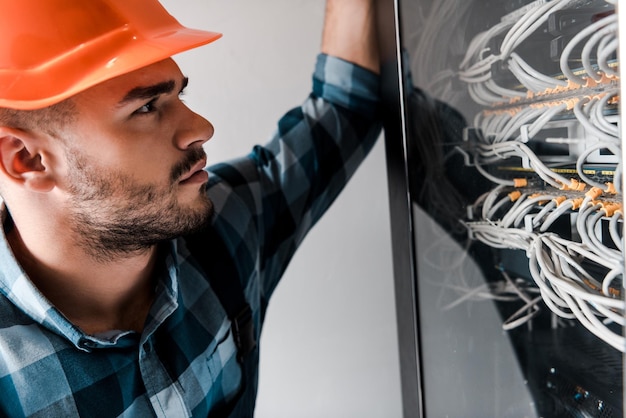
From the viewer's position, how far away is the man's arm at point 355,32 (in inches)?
42.8

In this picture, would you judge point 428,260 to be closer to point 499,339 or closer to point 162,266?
point 499,339

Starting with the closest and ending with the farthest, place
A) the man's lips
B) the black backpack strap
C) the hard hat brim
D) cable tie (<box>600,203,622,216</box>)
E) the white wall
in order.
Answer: cable tie (<box>600,203,622,216</box>)
the hard hat brim
the man's lips
the black backpack strap
the white wall

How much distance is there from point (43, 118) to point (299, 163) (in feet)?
1.54

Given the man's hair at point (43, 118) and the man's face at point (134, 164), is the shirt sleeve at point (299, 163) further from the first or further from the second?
the man's hair at point (43, 118)

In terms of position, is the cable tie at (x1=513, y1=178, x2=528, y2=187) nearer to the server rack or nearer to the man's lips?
the server rack

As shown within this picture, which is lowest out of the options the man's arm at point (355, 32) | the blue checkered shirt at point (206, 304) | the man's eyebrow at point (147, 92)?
the blue checkered shirt at point (206, 304)

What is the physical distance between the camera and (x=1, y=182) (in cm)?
95

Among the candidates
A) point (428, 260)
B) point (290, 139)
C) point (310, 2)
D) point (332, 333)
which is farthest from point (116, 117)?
point (332, 333)

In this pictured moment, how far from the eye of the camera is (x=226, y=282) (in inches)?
42.7

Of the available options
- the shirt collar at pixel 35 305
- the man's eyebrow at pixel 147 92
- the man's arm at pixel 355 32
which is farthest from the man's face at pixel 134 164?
the man's arm at pixel 355 32

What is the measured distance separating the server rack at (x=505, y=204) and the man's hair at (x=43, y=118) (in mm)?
515

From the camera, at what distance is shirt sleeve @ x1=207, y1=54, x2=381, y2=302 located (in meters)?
1.14

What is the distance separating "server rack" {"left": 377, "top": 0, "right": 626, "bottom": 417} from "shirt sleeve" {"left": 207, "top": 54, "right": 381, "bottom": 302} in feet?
0.27

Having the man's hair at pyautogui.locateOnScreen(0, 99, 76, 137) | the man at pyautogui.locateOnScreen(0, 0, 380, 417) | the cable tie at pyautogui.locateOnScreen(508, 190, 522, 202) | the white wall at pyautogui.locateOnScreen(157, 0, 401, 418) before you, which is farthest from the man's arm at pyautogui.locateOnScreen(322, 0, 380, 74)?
the man's hair at pyautogui.locateOnScreen(0, 99, 76, 137)
